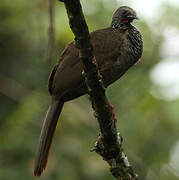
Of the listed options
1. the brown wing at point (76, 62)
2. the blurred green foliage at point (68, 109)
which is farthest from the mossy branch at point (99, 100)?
the blurred green foliage at point (68, 109)

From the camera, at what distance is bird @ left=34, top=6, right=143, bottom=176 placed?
397 centimetres

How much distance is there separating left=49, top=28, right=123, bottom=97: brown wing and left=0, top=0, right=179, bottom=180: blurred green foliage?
1.56 m

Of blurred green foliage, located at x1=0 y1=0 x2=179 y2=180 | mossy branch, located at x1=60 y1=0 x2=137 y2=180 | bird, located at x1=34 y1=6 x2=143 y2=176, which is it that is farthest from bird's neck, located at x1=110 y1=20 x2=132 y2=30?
blurred green foliage, located at x1=0 y1=0 x2=179 y2=180

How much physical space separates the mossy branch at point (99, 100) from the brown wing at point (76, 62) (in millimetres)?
644

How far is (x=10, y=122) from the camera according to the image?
6.25m

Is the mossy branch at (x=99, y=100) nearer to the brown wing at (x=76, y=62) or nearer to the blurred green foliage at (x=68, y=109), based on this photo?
the brown wing at (x=76, y=62)

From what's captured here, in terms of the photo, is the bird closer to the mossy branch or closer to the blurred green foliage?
the mossy branch

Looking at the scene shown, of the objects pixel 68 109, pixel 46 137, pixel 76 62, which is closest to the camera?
pixel 46 137

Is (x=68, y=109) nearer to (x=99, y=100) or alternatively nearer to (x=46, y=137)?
(x=46, y=137)

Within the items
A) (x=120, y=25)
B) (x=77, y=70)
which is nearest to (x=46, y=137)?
(x=77, y=70)

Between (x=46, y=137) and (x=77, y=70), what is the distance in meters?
0.64

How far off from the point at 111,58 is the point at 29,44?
9.58ft

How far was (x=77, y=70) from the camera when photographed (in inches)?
160

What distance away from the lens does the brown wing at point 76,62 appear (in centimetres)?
399
